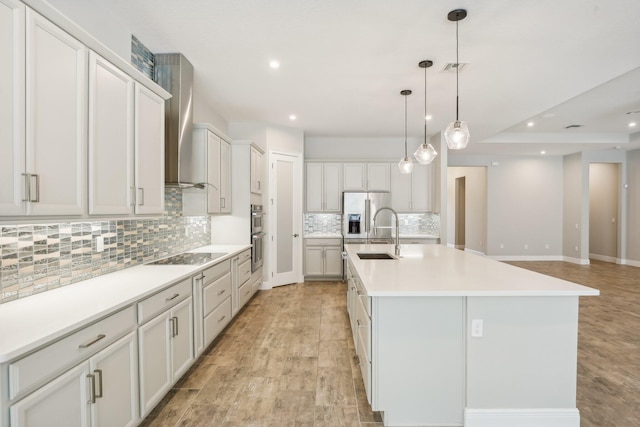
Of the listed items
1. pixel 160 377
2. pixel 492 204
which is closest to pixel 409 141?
pixel 492 204

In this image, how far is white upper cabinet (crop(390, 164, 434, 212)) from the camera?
245 inches

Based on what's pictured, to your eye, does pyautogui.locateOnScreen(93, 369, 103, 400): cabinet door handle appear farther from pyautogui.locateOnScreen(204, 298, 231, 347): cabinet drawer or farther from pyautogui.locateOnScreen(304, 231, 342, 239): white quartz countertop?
pyautogui.locateOnScreen(304, 231, 342, 239): white quartz countertop

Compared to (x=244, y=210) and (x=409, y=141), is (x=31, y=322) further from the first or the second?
(x=409, y=141)

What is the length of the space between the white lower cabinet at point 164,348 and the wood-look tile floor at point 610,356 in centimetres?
275

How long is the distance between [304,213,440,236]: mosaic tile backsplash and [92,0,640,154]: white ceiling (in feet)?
6.97

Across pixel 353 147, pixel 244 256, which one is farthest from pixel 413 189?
pixel 244 256

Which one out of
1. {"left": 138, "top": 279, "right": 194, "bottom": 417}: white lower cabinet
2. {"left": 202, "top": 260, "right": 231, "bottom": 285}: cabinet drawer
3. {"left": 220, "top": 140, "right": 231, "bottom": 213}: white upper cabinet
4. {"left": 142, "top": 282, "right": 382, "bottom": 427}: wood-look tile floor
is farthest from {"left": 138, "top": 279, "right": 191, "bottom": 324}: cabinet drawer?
{"left": 220, "top": 140, "right": 231, "bottom": 213}: white upper cabinet

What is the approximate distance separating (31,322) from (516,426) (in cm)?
267

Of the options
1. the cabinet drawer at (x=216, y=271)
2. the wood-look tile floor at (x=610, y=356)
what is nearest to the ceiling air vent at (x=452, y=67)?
the wood-look tile floor at (x=610, y=356)

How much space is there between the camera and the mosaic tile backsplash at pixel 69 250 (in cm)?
166

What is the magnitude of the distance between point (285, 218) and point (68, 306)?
4.11 m

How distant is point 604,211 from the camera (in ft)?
27.2

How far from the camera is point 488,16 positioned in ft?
7.97

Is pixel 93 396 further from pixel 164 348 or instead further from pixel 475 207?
pixel 475 207
